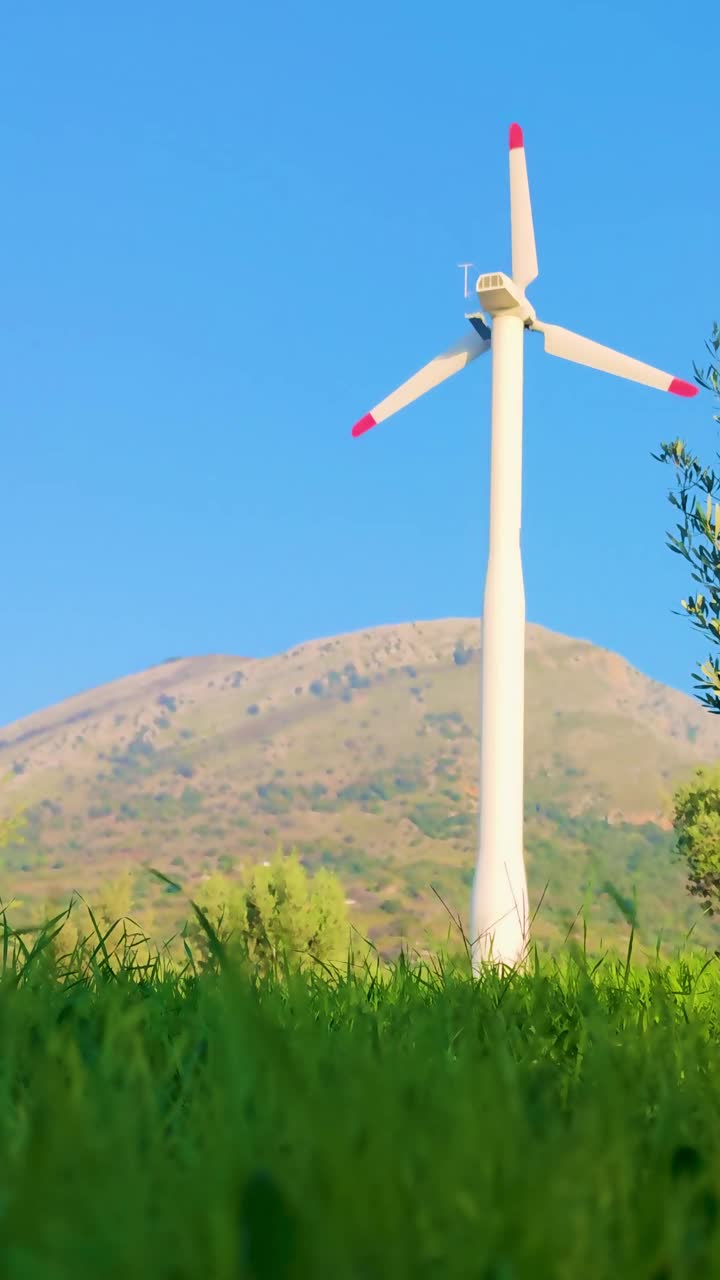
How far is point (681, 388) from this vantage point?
877 inches

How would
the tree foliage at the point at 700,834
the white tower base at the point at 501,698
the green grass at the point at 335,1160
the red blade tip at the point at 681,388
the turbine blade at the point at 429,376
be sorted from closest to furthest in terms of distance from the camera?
the green grass at the point at 335,1160 → the white tower base at the point at 501,698 → the red blade tip at the point at 681,388 → the turbine blade at the point at 429,376 → the tree foliage at the point at 700,834

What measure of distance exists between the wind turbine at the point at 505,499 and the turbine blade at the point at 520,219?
2 centimetres

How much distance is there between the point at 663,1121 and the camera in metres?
3.13

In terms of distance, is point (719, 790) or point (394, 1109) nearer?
point (394, 1109)

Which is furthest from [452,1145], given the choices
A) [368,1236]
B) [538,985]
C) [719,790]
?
[719,790]

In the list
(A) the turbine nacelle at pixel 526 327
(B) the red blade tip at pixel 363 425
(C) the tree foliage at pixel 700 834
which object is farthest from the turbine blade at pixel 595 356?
(C) the tree foliage at pixel 700 834

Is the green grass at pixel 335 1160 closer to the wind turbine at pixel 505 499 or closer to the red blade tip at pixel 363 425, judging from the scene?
the wind turbine at pixel 505 499

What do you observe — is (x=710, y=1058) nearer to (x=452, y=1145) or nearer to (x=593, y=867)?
(x=593, y=867)

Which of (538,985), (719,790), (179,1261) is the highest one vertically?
(719,790)

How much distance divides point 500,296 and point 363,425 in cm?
356

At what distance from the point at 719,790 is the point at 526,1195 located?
36.4 meters

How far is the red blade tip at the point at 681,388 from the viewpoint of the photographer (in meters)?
22.0

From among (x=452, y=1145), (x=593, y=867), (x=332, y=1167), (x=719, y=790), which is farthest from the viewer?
(x=719, y=790)

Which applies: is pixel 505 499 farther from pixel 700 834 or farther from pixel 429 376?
pixel 700 834
